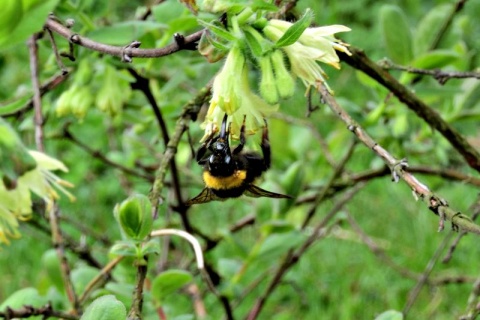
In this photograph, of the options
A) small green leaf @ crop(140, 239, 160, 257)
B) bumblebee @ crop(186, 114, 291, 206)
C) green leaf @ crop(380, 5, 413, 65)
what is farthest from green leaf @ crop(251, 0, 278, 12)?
green leaf @ crop(380, 5, 413, 65)

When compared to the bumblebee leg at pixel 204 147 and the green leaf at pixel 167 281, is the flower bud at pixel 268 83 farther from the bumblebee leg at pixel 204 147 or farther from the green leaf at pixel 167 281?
the green leaf at pixel 167 281

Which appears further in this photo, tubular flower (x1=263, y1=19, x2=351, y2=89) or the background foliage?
the background foliage

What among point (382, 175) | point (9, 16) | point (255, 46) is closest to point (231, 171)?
point (255, 46)

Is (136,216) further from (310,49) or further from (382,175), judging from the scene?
(382,175)

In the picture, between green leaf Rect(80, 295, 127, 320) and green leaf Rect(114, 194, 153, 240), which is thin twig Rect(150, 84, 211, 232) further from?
green leaf Rect(80, 295, 127, 320)

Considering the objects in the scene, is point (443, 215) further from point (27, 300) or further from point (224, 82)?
point (27, 300)

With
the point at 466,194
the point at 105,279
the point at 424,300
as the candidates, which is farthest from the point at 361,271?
the point at 105,279
